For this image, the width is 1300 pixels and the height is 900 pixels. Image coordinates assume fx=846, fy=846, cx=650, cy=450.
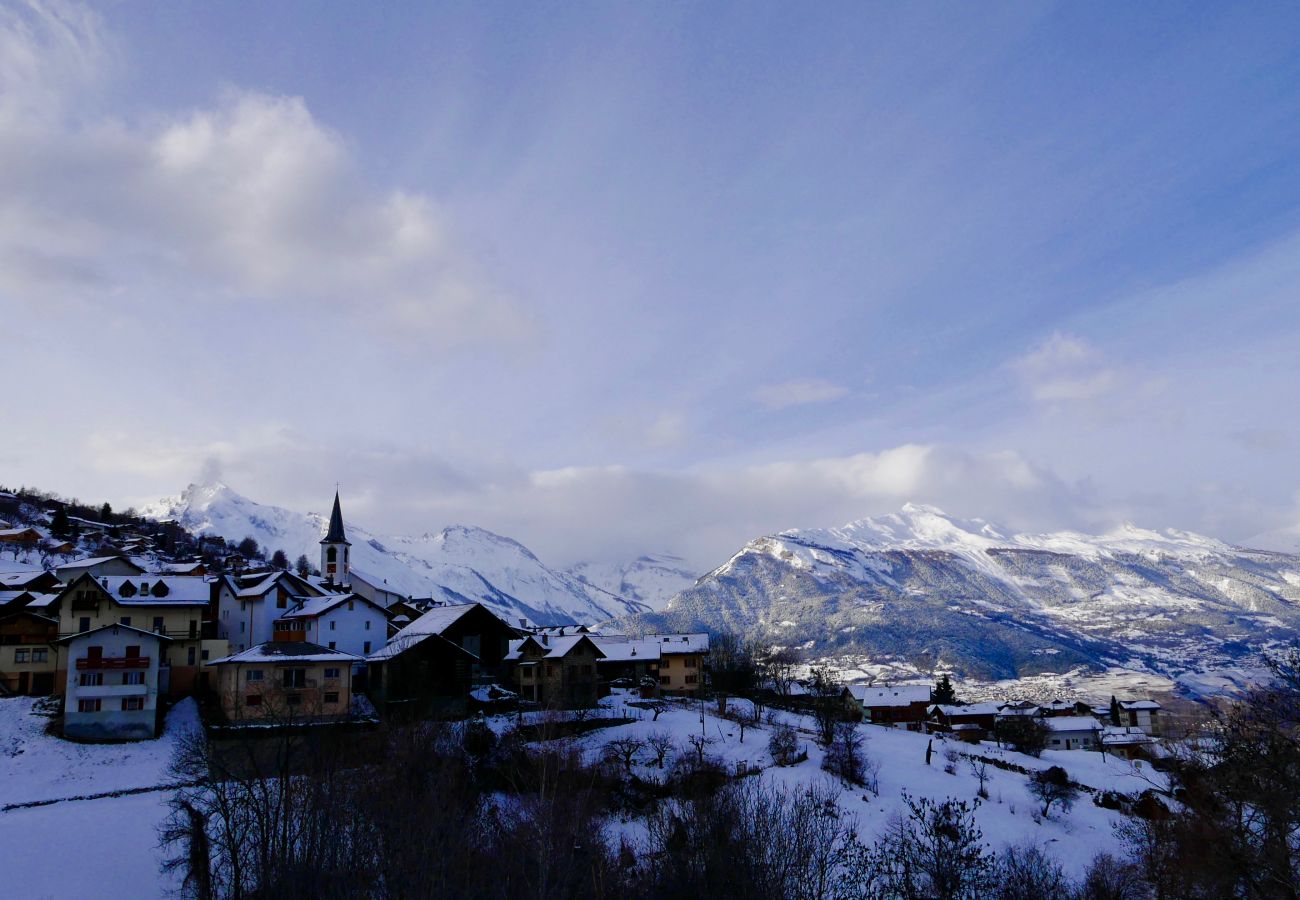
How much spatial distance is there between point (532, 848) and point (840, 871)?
1644cm

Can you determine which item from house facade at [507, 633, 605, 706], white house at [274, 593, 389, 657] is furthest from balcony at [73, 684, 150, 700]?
house facade at [507, 633, 605, 706]

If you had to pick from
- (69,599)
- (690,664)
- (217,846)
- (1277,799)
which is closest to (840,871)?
(1277,799)

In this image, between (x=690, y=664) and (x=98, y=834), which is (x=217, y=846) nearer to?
(x=98, y=834)

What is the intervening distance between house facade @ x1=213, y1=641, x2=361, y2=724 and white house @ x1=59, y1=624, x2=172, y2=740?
467 centimetres

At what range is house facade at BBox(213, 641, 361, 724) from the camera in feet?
185

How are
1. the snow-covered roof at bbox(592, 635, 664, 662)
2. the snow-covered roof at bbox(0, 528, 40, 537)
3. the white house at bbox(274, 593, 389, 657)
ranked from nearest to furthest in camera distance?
the white house at bbox(274, 593, 389, 657), the snow-covered roof at bbox(592, 635, 664, 662), the snow-covered roof at bbox(0, 528, 40, 537)

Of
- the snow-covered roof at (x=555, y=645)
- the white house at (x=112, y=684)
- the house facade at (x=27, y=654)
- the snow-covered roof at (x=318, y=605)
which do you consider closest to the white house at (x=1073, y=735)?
the snow-covered roof at (x=555, y=645)

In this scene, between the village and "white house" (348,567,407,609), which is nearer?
the village

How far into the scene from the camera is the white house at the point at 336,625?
244 feet

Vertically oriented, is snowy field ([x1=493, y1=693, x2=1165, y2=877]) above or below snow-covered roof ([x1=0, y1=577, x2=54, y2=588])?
below

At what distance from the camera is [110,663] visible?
55.8 meters

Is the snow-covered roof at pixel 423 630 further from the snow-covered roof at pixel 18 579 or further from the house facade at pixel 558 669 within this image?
the snow-covered roof at pixel 18 579

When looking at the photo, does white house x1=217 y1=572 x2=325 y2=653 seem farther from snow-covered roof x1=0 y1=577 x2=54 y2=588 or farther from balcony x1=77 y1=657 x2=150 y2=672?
snow-covered roof x1=0 y1=577 x2=54 y2=588

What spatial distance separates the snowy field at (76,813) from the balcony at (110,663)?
14.1 ft
